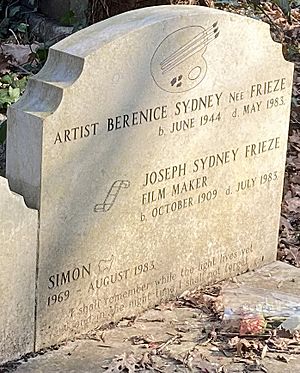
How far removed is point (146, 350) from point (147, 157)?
2.58 ft

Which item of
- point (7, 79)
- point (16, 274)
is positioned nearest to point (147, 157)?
point (16, 274)

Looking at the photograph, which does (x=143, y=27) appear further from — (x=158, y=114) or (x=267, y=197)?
(x=267, y=197)

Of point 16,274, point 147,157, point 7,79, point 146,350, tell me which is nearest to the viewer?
point 16,274

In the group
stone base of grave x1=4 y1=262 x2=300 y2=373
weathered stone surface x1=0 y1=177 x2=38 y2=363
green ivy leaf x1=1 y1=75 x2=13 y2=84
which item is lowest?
green ivy leaf x1=1 y1=75 x2=13 y2=84

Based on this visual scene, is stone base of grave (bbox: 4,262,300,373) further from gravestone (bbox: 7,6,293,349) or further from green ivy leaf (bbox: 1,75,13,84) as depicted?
green ivy leaf (bbox: 1,75,13,84)

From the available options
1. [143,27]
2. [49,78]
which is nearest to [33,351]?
[49,78]

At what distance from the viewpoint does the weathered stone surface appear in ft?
12.8

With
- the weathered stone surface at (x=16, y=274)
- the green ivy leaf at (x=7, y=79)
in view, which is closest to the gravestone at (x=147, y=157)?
the weathered stone surface at (x=16, y=274)

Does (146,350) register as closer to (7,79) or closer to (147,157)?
(147,157)

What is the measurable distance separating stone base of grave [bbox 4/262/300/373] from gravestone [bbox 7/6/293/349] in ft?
0.23

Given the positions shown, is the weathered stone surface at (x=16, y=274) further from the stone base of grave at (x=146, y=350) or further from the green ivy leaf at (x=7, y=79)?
the green ivy leaf at (x=7, y=79)

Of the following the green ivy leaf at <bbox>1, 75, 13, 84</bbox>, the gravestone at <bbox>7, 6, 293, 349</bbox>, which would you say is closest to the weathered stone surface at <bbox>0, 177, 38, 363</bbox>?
the gravestone at <bbox>7, 6, 293, 349</bbox>

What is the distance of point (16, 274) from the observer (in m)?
4.00

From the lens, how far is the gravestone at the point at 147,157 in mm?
4043
